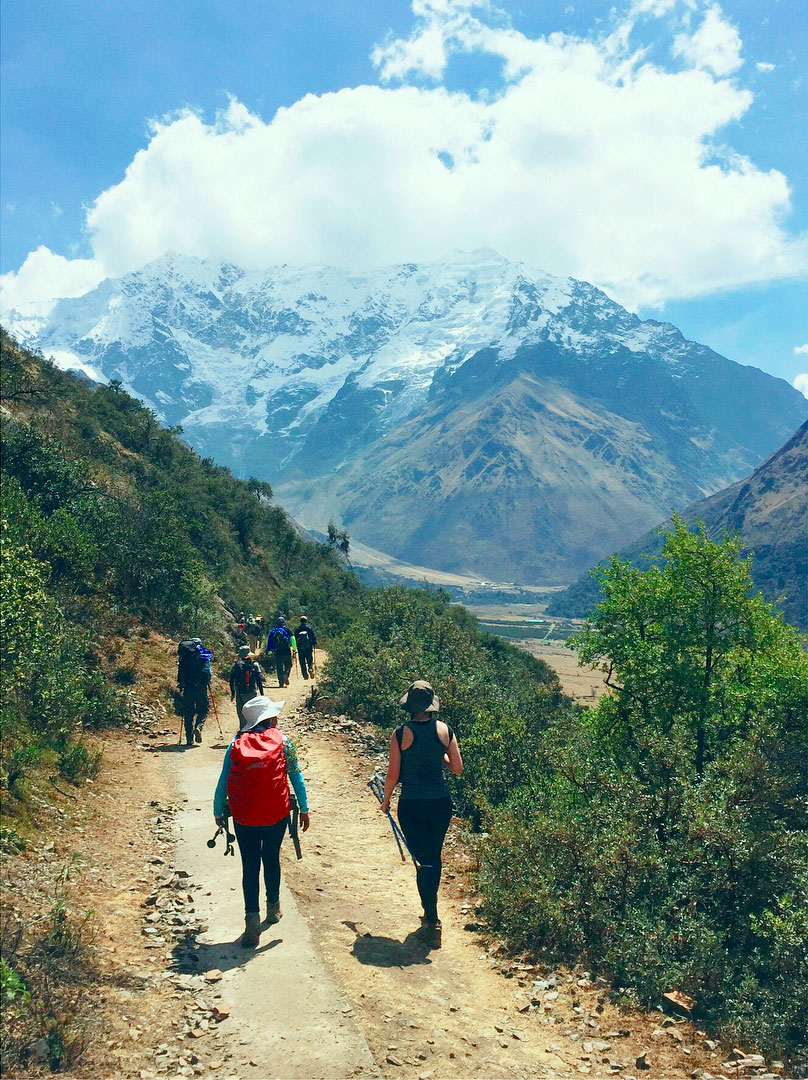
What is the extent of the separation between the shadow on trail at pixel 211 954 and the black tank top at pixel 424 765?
6.34 ft

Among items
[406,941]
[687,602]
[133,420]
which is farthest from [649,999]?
[133,420]

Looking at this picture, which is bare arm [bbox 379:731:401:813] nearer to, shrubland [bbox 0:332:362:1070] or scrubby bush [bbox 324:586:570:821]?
shrubland [bbox 0:332:362:1070]

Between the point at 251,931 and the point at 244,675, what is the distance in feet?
27.8

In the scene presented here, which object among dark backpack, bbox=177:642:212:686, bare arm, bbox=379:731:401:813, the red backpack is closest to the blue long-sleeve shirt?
the red backpack

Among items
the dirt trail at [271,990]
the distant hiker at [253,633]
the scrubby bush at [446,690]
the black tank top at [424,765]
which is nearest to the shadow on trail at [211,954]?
the dirt trail at [271,990]

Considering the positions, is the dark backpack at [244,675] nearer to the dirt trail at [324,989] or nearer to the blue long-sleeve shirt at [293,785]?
the dirt trail at [324,989]

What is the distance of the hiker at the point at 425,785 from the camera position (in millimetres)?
7414

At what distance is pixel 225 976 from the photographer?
641 centimetres

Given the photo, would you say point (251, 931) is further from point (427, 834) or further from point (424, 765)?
point (424, 765)

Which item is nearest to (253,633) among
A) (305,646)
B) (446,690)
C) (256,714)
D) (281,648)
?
(305,646)

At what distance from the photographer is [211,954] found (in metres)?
6.82

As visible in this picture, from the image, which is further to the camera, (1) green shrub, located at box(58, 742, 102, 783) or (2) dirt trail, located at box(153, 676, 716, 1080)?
(1) green shrub, located at box(58, 742, 102, 783)

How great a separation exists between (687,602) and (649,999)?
45.6ft

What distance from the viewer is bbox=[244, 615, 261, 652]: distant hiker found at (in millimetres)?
27311
